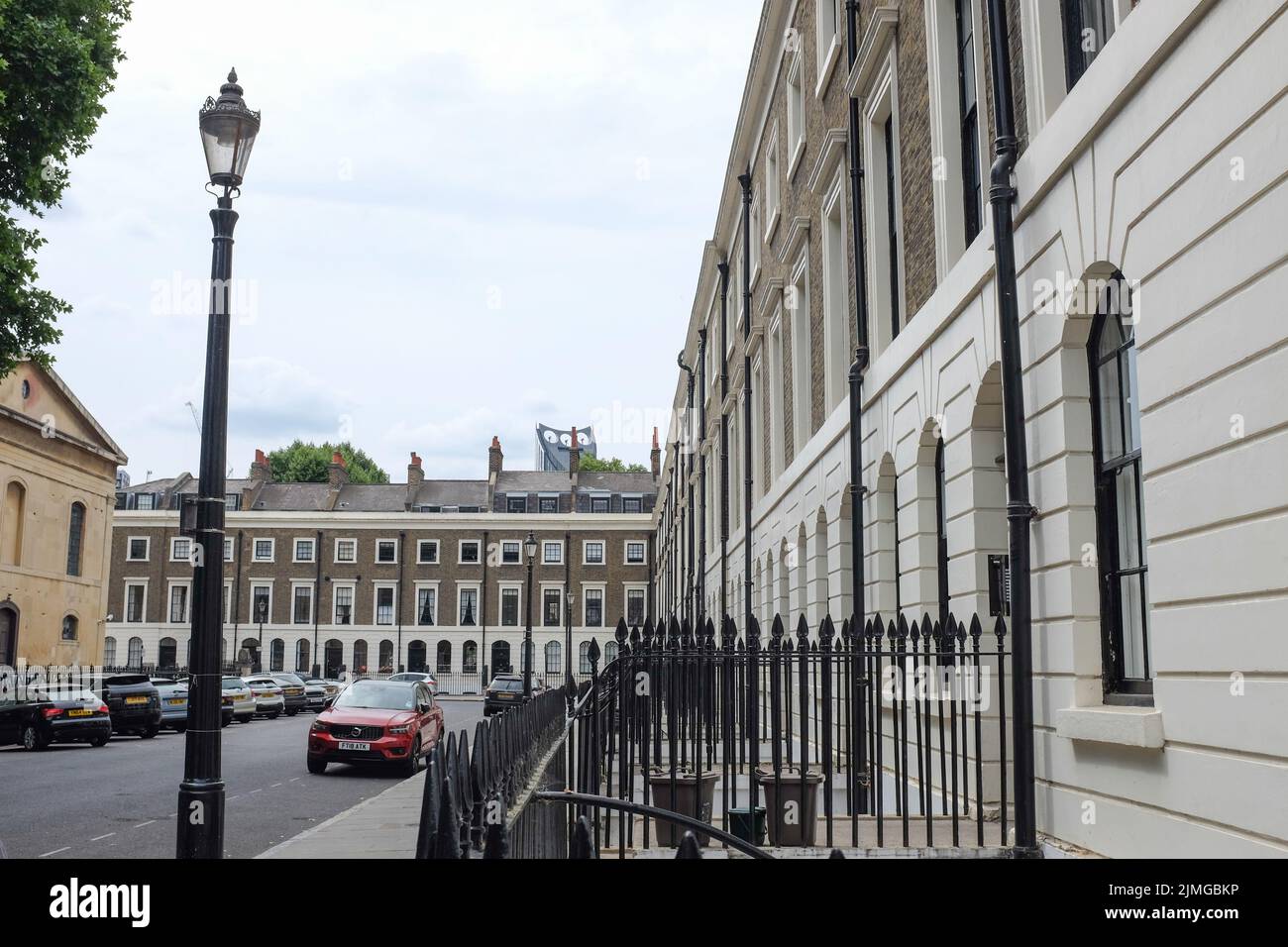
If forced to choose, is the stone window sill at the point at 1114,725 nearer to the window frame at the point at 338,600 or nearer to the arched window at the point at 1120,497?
the arched window at the point at 1120,497

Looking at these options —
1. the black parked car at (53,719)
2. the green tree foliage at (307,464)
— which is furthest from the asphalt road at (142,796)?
the green tree foliage at (307,464)

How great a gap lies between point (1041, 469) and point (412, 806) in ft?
33.1

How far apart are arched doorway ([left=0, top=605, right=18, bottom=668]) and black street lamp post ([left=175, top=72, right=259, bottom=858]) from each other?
37808mm

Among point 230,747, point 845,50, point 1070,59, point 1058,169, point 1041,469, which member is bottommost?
point 230,747

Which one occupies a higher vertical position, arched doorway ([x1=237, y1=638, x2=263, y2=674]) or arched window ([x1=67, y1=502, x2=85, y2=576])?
arched window ([x1=67, y1=502, x2=85, y2=576])

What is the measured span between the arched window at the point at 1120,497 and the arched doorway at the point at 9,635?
41.2 meters

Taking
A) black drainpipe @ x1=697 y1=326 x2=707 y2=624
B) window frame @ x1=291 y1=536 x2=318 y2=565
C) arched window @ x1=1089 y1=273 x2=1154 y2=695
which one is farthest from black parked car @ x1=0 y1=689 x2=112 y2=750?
window frame @ x1=291 y1=536 x2=318 y2=565

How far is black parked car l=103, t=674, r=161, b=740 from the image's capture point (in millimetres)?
27719

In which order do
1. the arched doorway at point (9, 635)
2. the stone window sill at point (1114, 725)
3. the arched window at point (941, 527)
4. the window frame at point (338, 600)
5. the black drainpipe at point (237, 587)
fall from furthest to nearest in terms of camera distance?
1. the window frame at point (338, 600)
2. the black drainpipe at point (237, 587)
3. the arched doorway at point (9, 635)
4. the arched window at point (941, 527)
5. the stone window sill at point (1114, 725)

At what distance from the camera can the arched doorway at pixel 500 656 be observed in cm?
7362

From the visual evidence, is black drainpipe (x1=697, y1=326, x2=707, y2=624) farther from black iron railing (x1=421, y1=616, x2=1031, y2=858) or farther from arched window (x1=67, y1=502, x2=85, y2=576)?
black iron railing (x1=421, y1=616, x2=1031, y2=858)

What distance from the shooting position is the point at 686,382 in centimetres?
Answer: 4334

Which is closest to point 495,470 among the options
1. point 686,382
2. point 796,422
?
point 686,382

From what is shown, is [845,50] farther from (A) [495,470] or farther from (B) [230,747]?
(A) [495,470]
